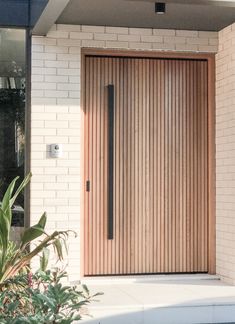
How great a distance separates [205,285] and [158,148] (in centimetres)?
154

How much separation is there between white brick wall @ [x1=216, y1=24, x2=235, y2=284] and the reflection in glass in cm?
207

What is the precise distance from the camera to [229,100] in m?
6.88

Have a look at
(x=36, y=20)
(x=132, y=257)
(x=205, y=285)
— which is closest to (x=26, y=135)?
(x=36, y=20)

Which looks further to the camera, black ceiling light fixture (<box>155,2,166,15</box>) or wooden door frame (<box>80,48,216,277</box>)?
wooden door frame (<box>80,48,216,277</box>)

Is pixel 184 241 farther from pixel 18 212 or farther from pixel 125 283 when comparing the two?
pixel 18 212

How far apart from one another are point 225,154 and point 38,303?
11.8 ft

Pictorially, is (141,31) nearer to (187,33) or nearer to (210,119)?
(187,33)

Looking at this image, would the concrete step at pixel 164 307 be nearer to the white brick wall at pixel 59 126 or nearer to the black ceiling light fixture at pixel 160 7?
the white brick wall at pixel 59 126

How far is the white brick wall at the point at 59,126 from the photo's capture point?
22.2ft

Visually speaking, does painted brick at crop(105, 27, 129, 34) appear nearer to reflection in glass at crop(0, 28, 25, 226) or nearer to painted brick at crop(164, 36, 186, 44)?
painted brick at crop(164, 36, 186, 44)

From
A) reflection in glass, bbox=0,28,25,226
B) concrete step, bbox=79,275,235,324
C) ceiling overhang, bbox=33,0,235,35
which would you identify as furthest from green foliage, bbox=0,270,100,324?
ceiling overhang, bbox=33,0,235,35

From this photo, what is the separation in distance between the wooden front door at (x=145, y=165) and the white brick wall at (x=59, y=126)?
240 mm

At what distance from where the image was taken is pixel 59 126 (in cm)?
680

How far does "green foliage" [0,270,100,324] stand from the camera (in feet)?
12.2
